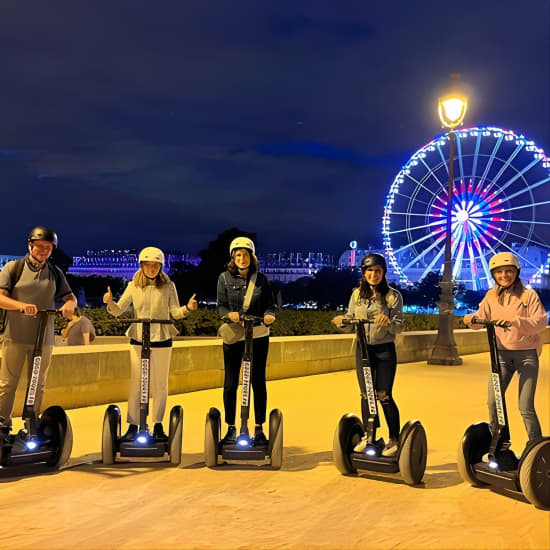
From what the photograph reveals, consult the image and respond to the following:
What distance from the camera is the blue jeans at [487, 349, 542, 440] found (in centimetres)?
536

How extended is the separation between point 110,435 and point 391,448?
87.6 inches

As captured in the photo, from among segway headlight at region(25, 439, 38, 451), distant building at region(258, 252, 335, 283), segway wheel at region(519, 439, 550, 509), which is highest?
distant building at region(258, 252, 335, 283)

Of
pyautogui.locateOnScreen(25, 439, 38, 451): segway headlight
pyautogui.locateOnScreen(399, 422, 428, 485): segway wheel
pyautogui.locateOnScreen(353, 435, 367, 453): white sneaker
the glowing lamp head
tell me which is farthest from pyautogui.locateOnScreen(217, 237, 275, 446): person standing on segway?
the glowing lamp head

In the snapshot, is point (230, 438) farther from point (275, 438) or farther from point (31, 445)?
point (31, 445)

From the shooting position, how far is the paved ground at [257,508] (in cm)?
416

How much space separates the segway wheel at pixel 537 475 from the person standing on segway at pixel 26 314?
350 centimetres

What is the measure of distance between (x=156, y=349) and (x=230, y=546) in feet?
7.58

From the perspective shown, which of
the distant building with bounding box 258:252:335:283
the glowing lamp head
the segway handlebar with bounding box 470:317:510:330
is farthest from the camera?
the distant building with bounding box 258:252:335:283

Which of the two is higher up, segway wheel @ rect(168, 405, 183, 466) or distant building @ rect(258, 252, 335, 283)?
distant building @ rect(258, 252, 335, 283)

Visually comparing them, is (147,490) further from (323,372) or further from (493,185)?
(493,185)

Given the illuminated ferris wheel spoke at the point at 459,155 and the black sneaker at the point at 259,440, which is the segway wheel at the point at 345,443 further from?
the illuminated ferris wheel spoke at the point at 459,155

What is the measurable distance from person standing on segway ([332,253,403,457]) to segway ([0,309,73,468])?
226cm

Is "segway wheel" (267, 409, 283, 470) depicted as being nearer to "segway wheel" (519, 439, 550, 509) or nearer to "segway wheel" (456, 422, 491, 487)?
"segway wheel" (456, 422, 491, 487)

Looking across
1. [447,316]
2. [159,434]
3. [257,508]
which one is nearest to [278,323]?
[447,316]
